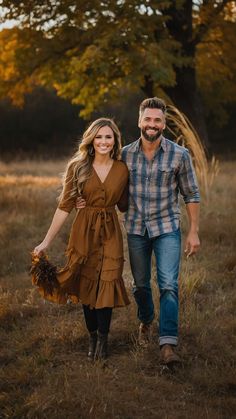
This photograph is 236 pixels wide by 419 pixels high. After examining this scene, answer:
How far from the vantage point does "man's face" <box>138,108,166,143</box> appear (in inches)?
168

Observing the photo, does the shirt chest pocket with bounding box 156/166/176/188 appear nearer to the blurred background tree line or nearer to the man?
the man

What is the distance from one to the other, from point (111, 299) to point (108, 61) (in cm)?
901

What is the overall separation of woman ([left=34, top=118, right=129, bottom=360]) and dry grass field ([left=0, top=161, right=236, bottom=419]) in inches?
13.8

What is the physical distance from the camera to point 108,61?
40.8ft

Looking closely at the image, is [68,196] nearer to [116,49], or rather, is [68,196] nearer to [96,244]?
[96,244]

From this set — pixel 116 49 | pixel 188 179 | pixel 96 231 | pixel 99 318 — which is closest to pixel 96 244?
pixel 96 231

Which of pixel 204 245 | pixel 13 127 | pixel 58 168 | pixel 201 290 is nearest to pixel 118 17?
pixel 58 168

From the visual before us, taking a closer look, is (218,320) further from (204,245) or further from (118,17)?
(118,17)

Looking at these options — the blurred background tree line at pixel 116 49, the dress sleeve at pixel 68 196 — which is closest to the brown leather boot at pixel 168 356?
the dress sleeve at pixel 68 196

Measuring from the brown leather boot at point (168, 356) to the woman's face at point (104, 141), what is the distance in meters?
1.41

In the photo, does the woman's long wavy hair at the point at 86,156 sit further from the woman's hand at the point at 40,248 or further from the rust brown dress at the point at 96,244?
the woman's hand at the point at 40,248

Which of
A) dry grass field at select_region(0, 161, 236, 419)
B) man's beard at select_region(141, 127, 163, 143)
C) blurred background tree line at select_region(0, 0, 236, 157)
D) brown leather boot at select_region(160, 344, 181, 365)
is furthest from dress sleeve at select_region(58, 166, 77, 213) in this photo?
blurred background tree line at select_region(0, 0, 236, 157)

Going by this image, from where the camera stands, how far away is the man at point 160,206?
423 centimetres

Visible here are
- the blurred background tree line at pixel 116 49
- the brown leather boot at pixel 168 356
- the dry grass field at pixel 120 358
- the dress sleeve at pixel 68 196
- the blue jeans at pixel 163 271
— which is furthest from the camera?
the blurred background tree line at pixel 116 49
